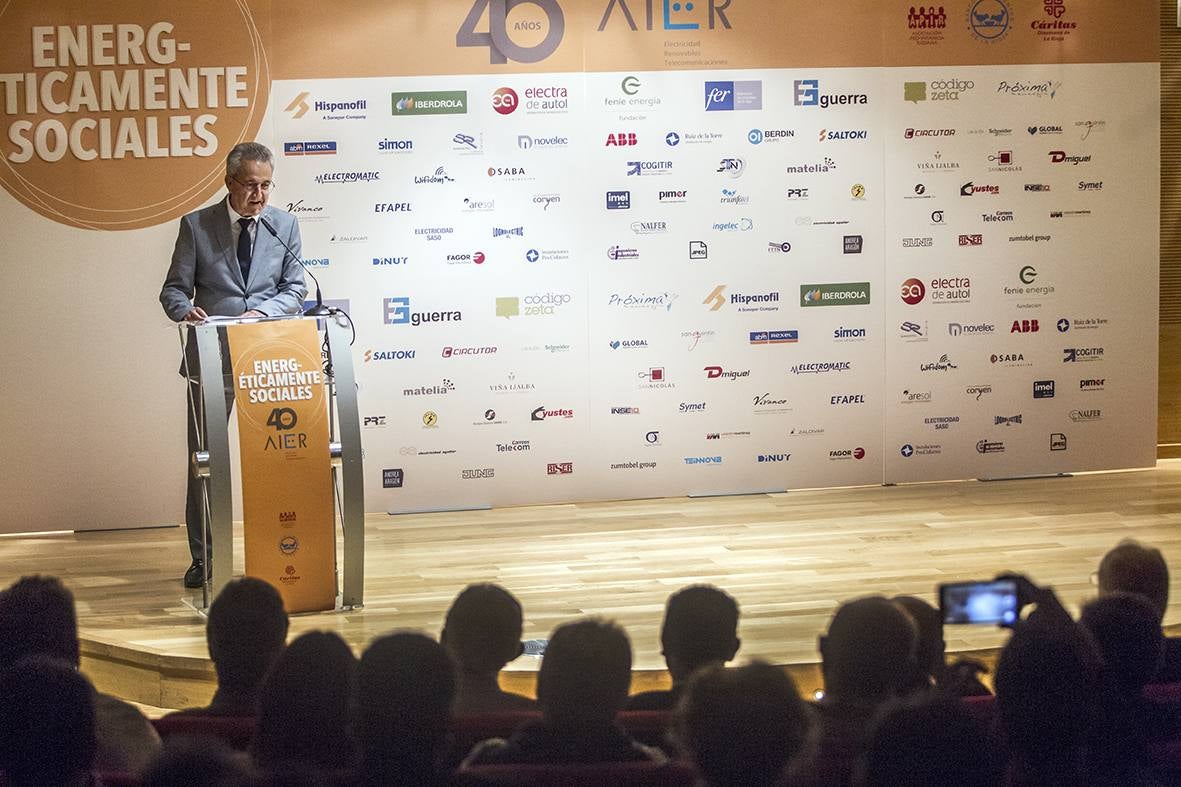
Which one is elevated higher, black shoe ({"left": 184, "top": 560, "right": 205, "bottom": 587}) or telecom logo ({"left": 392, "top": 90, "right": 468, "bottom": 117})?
telecom logo ({"left": 392, "top": 90, "right": 468, "bottom": 117})

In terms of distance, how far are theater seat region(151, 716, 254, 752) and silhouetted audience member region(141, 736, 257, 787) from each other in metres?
0.59

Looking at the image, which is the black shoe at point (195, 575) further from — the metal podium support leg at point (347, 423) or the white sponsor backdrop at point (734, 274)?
the white sponsor backdrop at point (734, 274)

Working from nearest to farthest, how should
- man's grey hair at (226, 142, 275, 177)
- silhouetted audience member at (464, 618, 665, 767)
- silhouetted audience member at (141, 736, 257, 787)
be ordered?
silhouetted audience member at (141, 736, 257, 787), silhouetted audience member at (464, 618, 665, 767), man's grey hair at (226, 142, 275, 177)

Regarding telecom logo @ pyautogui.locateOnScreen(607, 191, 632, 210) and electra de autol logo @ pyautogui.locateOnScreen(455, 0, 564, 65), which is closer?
electra de autol logo @ pyautogui.locateOnScreen(455, 0, 564, 65)

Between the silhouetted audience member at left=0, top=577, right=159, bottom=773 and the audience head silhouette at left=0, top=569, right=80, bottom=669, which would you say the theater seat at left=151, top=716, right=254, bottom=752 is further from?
the audience head silhouette at left=0, top=569, right=80, bottom=669

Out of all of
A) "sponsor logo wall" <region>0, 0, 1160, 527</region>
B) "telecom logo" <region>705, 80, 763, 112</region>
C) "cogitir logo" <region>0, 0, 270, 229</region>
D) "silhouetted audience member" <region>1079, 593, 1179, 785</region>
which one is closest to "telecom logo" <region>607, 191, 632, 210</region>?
"sponsor logo wall" <region>0, 0, 1160, 527</region>

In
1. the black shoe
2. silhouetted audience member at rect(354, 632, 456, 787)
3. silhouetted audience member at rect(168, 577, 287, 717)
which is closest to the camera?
silhouetted audience member at rect(354, 632, 456, 787)

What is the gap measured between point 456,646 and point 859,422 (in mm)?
5094

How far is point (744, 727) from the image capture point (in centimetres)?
187

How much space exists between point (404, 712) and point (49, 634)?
1.01m

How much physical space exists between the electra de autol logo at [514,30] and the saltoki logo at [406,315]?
1323mm

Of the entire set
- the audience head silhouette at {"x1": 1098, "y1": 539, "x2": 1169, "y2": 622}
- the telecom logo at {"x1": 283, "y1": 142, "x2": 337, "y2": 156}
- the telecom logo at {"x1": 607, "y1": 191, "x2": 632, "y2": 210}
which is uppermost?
the telecom logo at {"x1": 283, "y1": 142, "x2": 337, "y2": 156}

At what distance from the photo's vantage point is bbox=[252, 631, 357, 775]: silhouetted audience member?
206 cm

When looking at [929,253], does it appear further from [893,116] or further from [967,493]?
[967,493]
